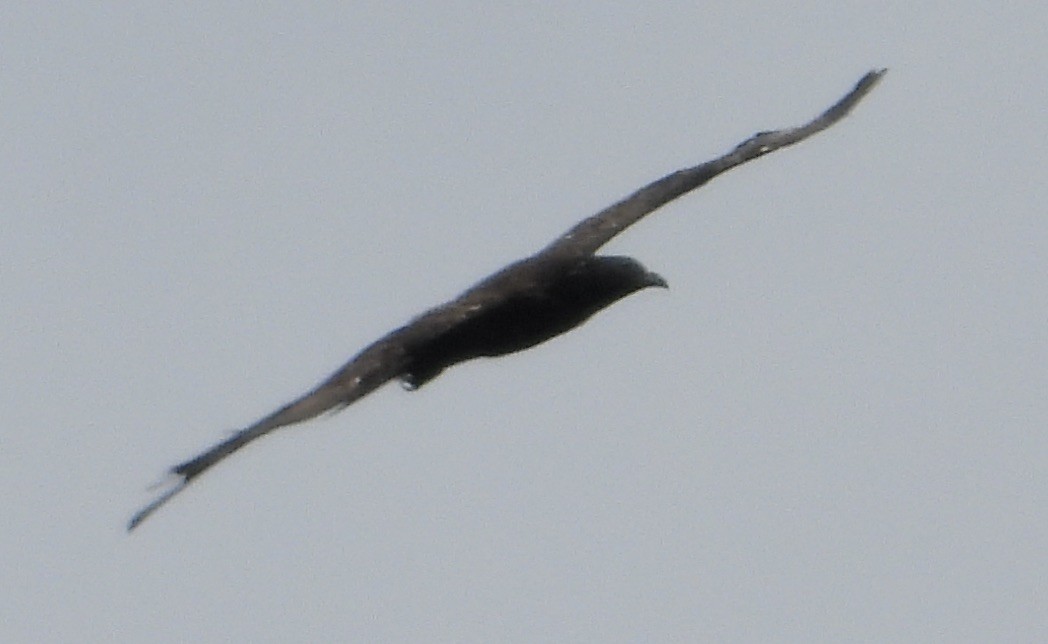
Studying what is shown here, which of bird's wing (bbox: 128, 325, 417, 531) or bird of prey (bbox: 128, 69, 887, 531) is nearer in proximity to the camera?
bird's wing (bbox: 128, 325, 417, 531)

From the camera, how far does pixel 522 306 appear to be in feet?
61.8

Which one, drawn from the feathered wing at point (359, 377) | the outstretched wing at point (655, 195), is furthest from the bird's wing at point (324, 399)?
the outstretched wing at point (655, 195)

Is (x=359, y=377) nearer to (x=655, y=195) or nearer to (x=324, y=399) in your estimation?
(x=324, y=399)

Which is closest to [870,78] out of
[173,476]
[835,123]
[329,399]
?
[835,123]

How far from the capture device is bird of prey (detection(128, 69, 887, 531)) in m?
Result: 17.5

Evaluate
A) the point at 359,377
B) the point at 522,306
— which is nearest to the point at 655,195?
the point at 522,306

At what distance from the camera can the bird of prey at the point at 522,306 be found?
17484 millimetres

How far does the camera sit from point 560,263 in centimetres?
1950

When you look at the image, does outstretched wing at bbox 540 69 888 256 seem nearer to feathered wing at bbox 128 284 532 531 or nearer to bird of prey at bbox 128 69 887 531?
bird of prey at bbox 128 69 887 531

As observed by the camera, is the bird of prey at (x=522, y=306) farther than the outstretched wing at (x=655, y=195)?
No

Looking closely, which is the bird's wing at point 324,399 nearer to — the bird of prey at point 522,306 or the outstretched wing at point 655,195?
the bird of prey at point 522,306

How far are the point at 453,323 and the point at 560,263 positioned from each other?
145 centimetres

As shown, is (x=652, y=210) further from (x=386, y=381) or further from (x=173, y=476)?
(x=173, y=476)

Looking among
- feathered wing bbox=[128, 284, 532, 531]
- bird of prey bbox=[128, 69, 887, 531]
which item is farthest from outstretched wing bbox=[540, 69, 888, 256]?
feathered wing bbox=[128, 284, 532, 531]
